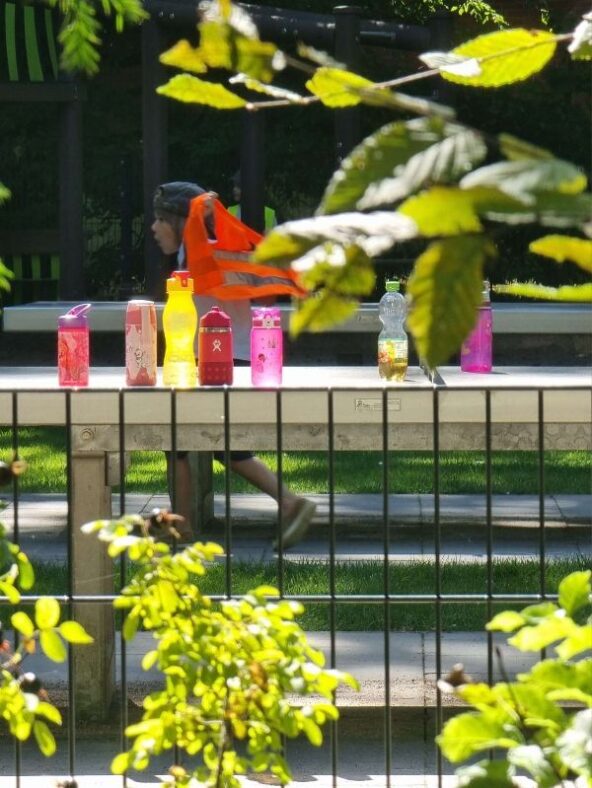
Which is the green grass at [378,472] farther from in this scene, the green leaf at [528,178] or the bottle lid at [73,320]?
the green leaf at [528,178]

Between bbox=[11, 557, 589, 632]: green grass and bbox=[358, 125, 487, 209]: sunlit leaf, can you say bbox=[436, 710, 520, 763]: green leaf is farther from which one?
bbox=[11, 557, 589, 632]: green grass

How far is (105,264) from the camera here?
18.6m

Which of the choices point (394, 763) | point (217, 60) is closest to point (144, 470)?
point (394, 763)

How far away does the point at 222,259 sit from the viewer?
6809 mm

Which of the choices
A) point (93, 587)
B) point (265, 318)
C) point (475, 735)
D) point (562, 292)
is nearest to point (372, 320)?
point (265, 318)

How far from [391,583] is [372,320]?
4.04 metres

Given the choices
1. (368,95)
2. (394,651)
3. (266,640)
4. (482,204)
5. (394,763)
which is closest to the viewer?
(482,204)

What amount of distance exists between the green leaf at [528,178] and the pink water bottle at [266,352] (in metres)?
4.52

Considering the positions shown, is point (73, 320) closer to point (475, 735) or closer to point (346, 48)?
point (475, 735)

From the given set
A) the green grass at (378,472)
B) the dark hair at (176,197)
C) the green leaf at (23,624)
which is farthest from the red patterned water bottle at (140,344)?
the green grass at (378,472)

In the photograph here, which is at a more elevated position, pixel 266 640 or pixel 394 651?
pixel 266 640

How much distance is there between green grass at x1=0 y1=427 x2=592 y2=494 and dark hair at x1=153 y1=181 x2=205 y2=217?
2.63 m

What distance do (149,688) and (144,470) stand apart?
572cm

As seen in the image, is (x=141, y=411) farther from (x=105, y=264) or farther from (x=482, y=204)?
(x=105, y=264)
